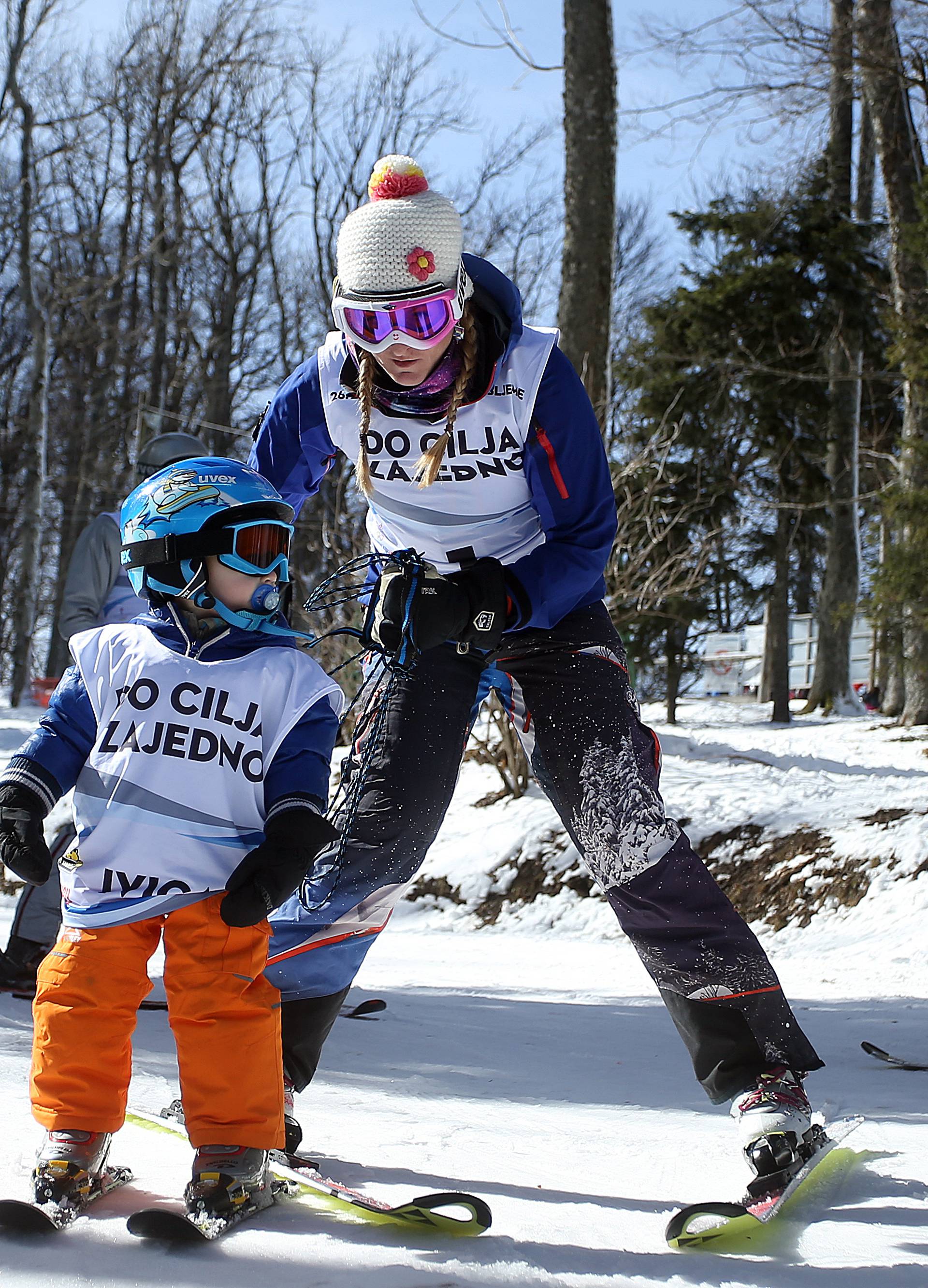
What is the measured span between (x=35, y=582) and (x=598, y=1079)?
16.5m

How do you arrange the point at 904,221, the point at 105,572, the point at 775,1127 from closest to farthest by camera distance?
the point at 775,1127, the point at 105,572, the point at 904,221

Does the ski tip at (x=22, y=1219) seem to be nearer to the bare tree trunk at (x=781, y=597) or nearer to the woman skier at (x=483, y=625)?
the woman skier at (x=483, y=625)

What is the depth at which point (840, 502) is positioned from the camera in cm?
1512

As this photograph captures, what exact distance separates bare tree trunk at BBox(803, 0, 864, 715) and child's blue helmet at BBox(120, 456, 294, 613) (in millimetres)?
13292

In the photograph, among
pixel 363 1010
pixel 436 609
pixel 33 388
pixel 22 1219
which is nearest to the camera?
pixel 22 1219

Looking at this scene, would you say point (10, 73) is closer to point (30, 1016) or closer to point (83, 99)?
point (83, 99)

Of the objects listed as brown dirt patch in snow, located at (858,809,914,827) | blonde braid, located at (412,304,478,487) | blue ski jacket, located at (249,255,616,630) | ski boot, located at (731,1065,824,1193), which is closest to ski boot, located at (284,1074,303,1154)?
ski boot, located at (731,1065,824,1193)

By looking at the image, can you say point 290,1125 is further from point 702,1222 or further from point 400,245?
point 400,245

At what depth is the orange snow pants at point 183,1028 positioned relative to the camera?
175 centimetres

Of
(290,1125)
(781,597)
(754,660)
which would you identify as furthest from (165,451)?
(754,660)

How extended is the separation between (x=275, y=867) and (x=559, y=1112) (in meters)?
1.28

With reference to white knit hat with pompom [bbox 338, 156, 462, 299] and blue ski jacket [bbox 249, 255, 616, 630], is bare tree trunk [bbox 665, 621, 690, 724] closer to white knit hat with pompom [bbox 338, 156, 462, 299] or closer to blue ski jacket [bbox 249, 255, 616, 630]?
blue ski jacket [bbox 249, 255, 616, 630]

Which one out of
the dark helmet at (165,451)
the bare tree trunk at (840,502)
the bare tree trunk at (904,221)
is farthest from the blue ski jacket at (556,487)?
the bare tree trunk at (840,502)

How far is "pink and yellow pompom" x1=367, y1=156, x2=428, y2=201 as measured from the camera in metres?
Answer: 2.29
